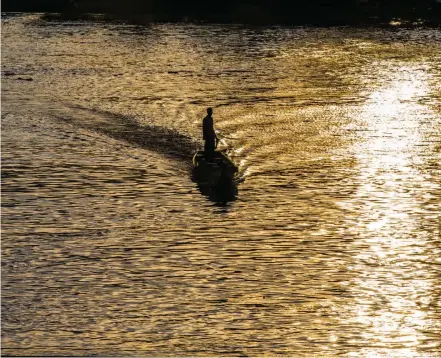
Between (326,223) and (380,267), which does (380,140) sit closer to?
(326,223)

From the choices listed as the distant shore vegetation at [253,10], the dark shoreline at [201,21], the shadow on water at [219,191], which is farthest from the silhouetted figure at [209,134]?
the distant shore vegetation at [253,10]

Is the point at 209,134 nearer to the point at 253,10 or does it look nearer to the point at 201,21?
the point at 201,21

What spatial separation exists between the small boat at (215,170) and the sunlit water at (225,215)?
65 cm

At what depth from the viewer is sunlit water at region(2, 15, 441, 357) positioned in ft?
101

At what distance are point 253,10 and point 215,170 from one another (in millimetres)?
77319

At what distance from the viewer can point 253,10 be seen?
396 ft

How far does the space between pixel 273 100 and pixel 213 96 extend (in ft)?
13.7

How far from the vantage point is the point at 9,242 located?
1513 inches

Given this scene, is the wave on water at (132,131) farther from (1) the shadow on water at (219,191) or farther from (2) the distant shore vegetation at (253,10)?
(2) the distant shore vegetation at (253,10)

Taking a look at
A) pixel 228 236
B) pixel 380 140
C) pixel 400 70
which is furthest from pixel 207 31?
pixel 228 236

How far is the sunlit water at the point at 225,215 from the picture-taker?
30.8 meters

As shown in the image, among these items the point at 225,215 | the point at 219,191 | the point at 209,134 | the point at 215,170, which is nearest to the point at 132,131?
the point at 209,134

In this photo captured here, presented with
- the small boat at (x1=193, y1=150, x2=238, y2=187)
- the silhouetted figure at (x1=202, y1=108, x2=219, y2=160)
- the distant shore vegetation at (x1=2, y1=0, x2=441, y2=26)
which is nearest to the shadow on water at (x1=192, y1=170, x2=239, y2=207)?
the small boat at (x1=193, y1=150, x2=238, y2=187)

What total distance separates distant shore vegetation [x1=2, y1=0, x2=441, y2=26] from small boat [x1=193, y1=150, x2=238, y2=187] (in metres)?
66.1
